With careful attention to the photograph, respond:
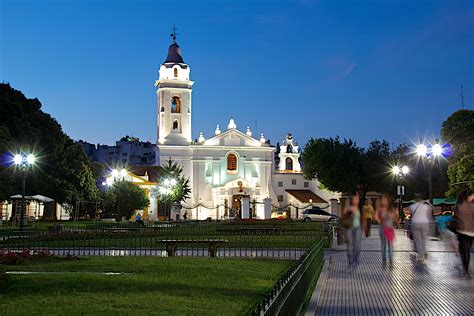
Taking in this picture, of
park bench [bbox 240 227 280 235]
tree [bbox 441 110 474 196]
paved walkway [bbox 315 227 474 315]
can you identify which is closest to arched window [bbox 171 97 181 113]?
tree [bbox 441 110 474 196]

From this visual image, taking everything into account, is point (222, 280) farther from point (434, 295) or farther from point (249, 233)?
point (249, 233)

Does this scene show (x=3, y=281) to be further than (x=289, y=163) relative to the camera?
No

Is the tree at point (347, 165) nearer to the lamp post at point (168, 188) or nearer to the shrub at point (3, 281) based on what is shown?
the lamp post at point (168, 188)

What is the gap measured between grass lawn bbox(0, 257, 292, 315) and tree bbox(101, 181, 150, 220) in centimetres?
4073

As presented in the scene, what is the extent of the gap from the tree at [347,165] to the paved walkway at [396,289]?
51105 mm

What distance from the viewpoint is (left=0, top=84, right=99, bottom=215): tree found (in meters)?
49.1

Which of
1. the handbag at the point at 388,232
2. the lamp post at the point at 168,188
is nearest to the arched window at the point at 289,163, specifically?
the lamp post at the point at 168,188

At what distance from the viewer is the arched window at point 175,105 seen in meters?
78.9

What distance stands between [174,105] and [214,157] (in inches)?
325

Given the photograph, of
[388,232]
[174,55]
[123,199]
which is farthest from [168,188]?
[388,232]

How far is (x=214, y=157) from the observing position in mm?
78125

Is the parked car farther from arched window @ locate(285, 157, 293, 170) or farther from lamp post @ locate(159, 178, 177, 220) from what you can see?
arched window @ locate(285, 157, 293, 170)

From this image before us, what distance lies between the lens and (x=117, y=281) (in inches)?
479

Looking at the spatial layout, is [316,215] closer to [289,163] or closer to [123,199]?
[123,199]
